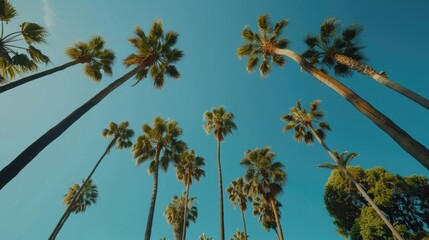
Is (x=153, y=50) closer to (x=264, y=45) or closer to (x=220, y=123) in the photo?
(x=264, y=45)

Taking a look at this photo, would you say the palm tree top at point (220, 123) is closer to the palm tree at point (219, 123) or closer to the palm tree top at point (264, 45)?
the palm tree at point (219, 123)

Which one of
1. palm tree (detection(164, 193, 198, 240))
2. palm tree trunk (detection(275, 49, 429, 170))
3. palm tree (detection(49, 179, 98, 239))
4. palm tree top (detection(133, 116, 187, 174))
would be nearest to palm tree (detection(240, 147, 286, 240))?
palm tree top (detection(133, 116, 187, 174))

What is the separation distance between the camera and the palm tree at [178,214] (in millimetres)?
32312

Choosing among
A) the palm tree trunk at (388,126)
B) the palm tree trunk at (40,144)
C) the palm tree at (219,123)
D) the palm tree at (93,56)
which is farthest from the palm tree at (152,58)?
the palm tree at (219,123)

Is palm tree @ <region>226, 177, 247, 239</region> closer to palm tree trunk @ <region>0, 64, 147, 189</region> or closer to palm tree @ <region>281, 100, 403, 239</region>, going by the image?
palm tree @ <region>281, 100, 403, 239</region>

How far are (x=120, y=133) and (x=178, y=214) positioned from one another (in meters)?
14.3

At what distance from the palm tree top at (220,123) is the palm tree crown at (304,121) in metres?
6.12

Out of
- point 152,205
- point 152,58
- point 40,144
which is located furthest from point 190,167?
point 40,144

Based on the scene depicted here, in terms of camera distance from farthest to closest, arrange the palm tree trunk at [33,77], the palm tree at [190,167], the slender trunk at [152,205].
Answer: the palm tree at [190,167] < the slender trunk at [152,205] < the palm tree trunk at [33,77]

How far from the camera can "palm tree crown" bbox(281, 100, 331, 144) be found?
2481 centimetres

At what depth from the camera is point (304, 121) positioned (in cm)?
2525

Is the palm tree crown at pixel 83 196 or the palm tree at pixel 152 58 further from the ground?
the palm tree crown at pixel 83 196

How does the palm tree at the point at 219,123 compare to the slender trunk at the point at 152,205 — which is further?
the palm tree at the point at 219,123

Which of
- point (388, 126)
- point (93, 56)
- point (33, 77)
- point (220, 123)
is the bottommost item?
point (388, 126)
